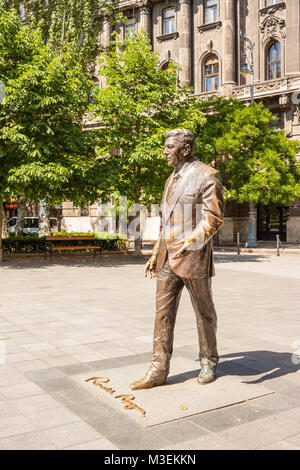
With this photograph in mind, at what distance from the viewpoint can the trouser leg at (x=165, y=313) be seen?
4.61 metres

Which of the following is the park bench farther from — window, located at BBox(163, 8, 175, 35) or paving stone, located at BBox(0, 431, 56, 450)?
window, located at BBox(163, 8, 175, 35)

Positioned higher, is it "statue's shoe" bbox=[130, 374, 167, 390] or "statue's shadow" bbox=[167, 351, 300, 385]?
"statue's shoe" bbox=[130, 374, 167, 390]

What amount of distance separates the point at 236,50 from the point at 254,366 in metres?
33.8

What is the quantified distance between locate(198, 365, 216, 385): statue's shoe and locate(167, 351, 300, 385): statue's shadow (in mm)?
199

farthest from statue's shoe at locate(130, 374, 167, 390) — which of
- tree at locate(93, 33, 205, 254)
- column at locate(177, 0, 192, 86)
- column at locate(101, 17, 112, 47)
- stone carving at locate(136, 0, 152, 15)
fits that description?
stone carving at locate(136, 0, 152, 15)

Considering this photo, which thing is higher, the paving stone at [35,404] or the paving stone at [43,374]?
the paving stone at [43,374]

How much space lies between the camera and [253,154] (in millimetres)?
28312

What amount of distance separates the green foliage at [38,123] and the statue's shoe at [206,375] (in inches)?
487

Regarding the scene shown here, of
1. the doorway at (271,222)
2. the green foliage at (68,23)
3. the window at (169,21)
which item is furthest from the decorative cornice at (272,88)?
the green foliage at (68,23)

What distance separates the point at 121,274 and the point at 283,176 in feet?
50.4

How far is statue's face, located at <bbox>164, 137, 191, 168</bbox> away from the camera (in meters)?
4.62

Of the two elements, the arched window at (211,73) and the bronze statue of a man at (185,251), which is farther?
the arched window at (211,73)

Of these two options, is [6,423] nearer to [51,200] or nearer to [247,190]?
[51,200]

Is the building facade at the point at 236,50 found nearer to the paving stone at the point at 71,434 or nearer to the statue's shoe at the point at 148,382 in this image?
the statue's shoe at the point at 148,382
